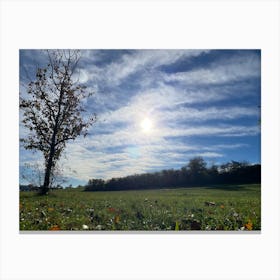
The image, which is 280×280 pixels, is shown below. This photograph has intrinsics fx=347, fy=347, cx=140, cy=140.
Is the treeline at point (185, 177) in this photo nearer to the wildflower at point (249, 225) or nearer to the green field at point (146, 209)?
the green field at point (146, 209)

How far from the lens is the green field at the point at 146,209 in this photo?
16.6 ft

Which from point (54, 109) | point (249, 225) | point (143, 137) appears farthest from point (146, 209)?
point (54, 109)

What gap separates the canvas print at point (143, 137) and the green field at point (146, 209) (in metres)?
0.02

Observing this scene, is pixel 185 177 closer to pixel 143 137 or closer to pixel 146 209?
Answer: pixel 146 209

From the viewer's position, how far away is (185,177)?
5340mm

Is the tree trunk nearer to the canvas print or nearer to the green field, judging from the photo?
the canvas print

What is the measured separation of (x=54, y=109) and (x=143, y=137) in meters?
1.49

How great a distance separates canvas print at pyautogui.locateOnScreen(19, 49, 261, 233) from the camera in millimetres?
5188

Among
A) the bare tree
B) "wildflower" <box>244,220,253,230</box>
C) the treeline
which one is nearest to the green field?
"wildflower" <box>244,220,253,230</box>

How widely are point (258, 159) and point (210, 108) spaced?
3.42 feet

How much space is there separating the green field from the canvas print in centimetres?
2
